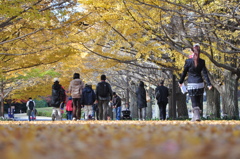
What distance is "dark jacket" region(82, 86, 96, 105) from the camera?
15.2 m

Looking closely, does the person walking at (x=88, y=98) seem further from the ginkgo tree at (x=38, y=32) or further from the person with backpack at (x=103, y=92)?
the ginkgo tree at (x=38, y=32)

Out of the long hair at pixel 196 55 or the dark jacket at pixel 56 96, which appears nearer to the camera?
the long hair at pixel 196 55

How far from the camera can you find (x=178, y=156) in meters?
3.11

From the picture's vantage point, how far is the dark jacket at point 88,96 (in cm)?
1515

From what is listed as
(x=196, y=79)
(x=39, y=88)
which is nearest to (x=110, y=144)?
(x=196, y=79)

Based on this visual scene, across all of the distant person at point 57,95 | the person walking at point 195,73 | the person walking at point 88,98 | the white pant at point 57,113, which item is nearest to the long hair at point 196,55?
the person walking at point 195,73

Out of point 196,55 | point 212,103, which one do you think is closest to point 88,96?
point 196,55

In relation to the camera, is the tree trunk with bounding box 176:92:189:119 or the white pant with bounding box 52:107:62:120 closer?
the white pant with bounding box 52:107:62:120

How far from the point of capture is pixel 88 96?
15.3m

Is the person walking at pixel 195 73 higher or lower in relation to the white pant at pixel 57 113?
higher

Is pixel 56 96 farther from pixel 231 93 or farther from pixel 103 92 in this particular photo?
pixel 231 93

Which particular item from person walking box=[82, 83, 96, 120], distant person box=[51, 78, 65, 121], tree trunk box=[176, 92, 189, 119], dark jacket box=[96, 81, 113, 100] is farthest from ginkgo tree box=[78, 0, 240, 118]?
tree trunk box=[176, 92, 189, 119]

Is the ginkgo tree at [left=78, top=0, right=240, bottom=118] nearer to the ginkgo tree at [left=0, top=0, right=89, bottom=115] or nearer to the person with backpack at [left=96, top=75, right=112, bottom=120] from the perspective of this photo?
the ginkgo tree at [left=0, top=0, right=89, bottom=115]

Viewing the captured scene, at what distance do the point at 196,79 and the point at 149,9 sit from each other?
3685 mm
